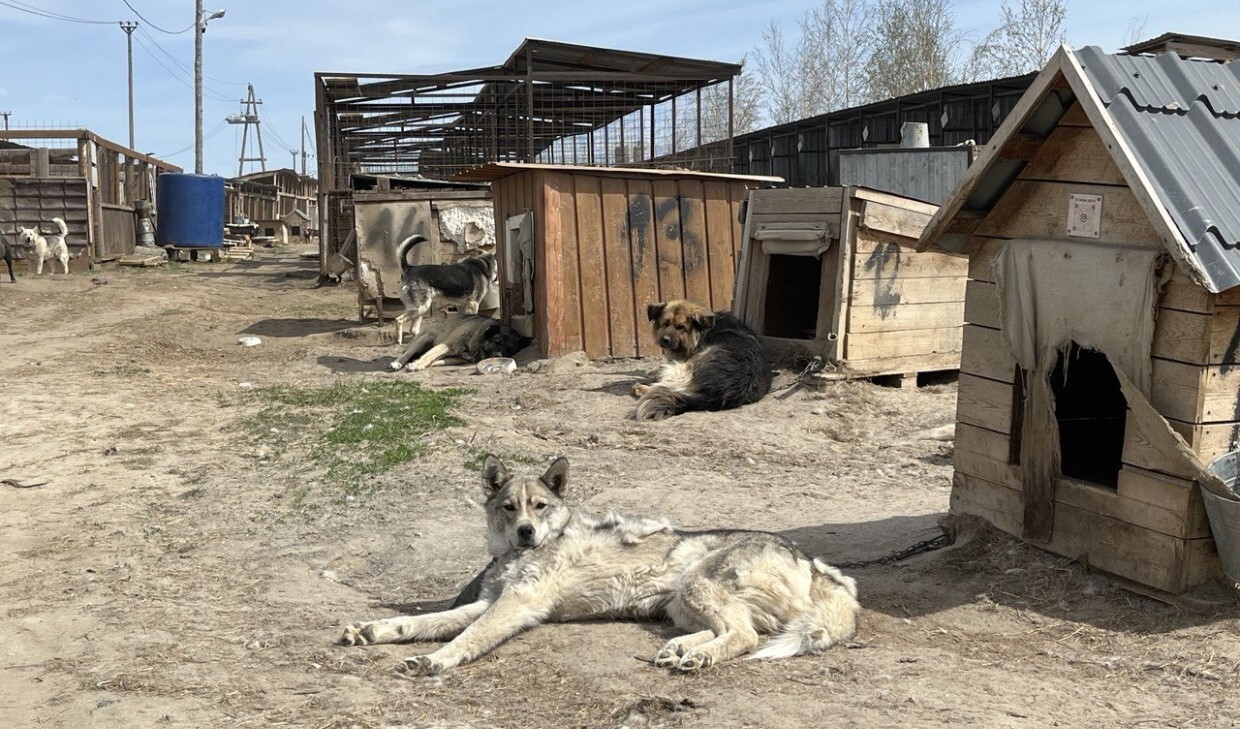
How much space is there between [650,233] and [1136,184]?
333 inches

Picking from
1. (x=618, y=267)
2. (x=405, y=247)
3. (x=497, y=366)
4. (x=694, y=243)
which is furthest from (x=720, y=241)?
(x=405, y=247)

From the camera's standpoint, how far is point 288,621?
4.94 metres

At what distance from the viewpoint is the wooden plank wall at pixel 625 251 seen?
12.4 metres

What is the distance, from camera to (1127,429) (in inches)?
195

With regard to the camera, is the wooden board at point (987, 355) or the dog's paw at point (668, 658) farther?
the wooden board at point (987, 355)

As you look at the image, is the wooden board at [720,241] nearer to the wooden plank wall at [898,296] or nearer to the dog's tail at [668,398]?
the wooden plank wall at [898,296]

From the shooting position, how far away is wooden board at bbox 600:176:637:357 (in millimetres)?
12602

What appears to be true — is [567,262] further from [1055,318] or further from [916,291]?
[1055,318]

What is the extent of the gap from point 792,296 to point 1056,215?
685cm

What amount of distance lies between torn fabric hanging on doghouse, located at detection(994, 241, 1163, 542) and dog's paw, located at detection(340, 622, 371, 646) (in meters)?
3.12

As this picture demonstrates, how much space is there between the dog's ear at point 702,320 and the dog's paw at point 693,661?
21.3 feet

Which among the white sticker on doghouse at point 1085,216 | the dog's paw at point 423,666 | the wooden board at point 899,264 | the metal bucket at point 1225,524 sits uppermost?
the white sticker on doghouse at point 1085,216

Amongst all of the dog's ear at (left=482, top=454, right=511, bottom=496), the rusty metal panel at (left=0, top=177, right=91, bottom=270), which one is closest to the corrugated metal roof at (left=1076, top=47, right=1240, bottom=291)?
the dog's ear at (left=482, top=454, right=511, bottom=496)

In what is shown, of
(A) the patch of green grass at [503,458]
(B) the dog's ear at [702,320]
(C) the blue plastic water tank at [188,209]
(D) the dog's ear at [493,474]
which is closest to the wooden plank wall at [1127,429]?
(D) the dog's ear at [493,474]
